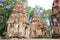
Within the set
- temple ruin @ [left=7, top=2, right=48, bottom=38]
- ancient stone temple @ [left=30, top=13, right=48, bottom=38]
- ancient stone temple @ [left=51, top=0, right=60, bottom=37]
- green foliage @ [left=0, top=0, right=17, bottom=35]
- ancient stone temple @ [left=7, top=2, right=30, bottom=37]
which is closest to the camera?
ancient stone temple @ [left=51, top=0, right=60, bottom=37]

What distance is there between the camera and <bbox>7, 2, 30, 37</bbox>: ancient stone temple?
17675 millimetres

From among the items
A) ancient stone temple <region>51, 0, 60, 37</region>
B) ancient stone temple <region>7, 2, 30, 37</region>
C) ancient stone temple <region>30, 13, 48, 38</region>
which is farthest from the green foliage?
ancient stone temple <region>51, 0, 60, 37</region>

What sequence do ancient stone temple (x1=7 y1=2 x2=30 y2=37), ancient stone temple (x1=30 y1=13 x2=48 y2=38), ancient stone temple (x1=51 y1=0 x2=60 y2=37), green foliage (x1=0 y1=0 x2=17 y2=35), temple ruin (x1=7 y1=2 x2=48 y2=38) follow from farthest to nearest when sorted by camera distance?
green foliage (x1=0 y1=0 x2=17 y2=35)
ancient stone temple (x1=7 y1=2 x2=30 y2=37)
temple ruin (x1=7 y1=2 x2=48 y2=38)
ancient stone temple (x1=30 y1=13 x2=48 y2=38)
ancient stone temple (x1=51 y1=0 x2=60 y2=37)

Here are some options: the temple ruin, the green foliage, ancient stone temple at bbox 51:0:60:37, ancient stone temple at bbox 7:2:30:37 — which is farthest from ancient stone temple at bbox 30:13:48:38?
the green foliage

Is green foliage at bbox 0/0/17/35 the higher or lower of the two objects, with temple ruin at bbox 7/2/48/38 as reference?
higher

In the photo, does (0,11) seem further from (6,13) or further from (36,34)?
(36,34)

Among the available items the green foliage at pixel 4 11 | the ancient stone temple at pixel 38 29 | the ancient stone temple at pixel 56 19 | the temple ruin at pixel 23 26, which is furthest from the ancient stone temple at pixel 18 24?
the green foliage at pixel 4 11

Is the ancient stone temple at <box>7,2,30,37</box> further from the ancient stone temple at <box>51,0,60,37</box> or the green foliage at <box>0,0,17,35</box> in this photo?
the green foliage at <box>0,0,17,35</box>

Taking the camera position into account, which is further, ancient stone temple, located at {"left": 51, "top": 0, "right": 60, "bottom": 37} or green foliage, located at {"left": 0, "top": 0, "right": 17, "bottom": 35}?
green foliage, located at {"left": 0, "top": 0, "right": 17, "bottom": 35}

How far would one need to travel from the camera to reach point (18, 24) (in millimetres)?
18047

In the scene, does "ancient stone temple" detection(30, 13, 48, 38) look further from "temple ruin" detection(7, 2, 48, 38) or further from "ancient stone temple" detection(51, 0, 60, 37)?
"ancient stone temple" detection(51, 0, 60, 37)

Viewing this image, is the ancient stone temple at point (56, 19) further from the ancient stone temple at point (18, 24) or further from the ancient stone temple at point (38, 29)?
the ancient stone temple at point (18, 24)

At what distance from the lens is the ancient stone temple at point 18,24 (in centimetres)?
1767

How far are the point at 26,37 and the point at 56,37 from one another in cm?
215
